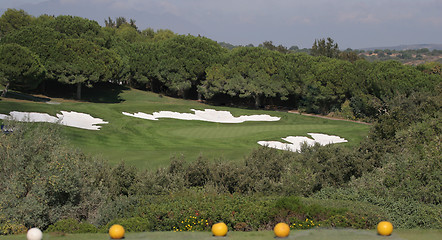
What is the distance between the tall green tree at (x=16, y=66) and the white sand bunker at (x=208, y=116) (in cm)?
1509

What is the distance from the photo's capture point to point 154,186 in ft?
54.7

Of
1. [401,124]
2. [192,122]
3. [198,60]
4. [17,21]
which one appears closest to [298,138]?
[401,124]

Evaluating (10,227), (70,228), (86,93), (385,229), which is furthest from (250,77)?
(385,229)

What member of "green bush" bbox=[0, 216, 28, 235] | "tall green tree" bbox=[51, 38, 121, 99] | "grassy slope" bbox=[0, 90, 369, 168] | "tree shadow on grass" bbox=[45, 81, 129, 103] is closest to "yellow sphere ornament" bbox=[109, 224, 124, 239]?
"green bush" bbox=[0, 216, 28, 235]

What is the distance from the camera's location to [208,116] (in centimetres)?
5406

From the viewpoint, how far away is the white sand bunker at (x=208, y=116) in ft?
160

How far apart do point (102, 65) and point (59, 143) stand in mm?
48692

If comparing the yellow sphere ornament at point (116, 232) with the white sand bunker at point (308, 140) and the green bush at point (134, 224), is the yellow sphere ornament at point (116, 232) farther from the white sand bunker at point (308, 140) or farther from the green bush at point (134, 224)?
the white sand bunker at point (308, 140)

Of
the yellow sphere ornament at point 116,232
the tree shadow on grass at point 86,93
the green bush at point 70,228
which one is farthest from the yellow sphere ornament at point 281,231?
the tree shadow on grass at point 86,93

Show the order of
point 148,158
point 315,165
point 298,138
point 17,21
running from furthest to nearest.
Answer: point 17,21 → point 298,138 → point 148,158 → point 315,165

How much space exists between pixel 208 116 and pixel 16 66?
2482 cm

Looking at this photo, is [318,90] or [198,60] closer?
[318,90]

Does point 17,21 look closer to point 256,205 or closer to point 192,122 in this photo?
point 192,122

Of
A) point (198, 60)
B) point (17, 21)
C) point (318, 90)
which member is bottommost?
point (318, 90)
